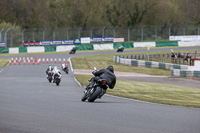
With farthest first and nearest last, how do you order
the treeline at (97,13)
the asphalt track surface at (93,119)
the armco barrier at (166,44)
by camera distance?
1. the treeline at (97,13)
2. the armco barrier at (166,44)
3. the asphalt track surface at (93,119)

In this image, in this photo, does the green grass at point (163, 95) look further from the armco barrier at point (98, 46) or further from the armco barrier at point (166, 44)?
the armco barrier at point (166, 44)

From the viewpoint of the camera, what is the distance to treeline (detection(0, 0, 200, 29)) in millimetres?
79250

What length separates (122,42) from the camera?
63.9 meters

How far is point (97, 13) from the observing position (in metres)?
80.6

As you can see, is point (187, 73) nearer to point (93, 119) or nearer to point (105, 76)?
point (105, 76)

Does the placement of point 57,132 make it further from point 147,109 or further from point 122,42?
point 122,42

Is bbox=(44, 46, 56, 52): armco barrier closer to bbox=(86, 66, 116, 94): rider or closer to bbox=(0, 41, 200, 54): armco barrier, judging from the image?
bbox=(0, 41, 200, 54): armco barrier

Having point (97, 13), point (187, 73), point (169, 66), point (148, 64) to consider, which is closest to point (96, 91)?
point (187, 73)

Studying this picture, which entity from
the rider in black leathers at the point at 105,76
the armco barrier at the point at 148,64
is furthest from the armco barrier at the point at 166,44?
the rider in black leathers at the point at 105,76

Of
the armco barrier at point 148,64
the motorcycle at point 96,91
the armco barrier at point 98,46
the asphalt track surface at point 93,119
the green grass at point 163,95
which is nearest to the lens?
the asphalt track surface at point 93,119

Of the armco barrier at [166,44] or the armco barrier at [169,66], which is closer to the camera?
the armco barrier at [169,66]

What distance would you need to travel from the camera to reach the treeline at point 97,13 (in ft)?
260

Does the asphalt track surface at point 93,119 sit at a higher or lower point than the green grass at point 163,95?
higher

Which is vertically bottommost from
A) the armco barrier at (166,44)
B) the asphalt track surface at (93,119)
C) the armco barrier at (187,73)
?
the armco barrier at (187,73)
